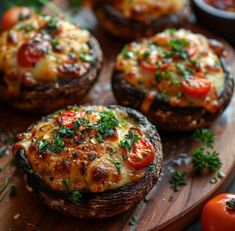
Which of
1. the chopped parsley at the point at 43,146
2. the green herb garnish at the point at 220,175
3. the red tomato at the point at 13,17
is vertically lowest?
the red tomato at the point at 13,17

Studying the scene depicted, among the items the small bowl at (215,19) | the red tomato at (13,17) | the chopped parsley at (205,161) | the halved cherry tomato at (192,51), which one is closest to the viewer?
the chopped parsley at (205,161)

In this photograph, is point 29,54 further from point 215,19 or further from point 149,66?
point 215,19

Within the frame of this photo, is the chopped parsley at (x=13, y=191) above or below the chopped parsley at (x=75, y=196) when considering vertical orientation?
below

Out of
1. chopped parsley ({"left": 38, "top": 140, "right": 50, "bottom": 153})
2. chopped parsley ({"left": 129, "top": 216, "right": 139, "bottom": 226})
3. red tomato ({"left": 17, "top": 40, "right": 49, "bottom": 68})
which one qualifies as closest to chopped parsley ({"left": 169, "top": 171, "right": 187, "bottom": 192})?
chopped parsley ({"left": 129, "top": 216, "right": 139, "bottom": 226})

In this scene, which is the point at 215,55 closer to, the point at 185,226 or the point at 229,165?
the point at 229,165

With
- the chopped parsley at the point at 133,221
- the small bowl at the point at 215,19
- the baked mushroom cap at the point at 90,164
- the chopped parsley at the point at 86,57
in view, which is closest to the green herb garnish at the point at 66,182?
the baked mushroom cap at the point at 90,164

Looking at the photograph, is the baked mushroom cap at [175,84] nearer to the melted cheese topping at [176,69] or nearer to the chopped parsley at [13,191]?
the melted cheese topping at [176,69]

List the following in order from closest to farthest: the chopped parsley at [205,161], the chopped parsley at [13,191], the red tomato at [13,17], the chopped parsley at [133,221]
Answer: the chopped parsley at [133,221], the chopped parsley at [13,191], the chopped parsley at [205,161], the red tomato at [13,17]
